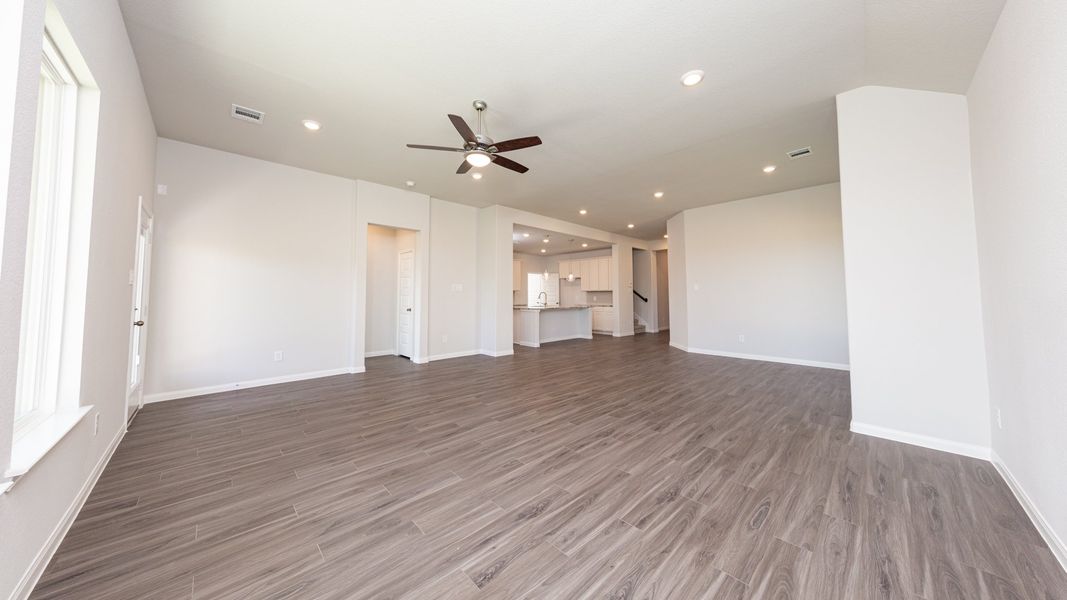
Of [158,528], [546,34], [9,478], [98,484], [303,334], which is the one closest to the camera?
[9,478]

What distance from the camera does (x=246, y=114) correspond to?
130 inches

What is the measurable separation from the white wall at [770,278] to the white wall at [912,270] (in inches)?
121

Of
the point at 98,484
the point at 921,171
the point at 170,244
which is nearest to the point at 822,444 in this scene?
the point at 921,171

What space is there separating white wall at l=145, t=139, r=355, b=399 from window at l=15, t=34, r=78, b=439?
2.66m

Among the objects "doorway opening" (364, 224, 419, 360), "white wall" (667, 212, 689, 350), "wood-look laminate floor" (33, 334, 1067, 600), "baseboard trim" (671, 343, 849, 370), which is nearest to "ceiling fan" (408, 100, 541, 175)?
"wood-look laminate floor" (33, 334, 1067, 600)

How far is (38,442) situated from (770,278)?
302 inches

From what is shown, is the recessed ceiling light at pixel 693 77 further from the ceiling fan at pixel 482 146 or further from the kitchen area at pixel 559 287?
the kitchen area at pixel 559 287

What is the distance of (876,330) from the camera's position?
273 centimetres

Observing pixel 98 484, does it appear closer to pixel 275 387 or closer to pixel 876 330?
pixel 275 387

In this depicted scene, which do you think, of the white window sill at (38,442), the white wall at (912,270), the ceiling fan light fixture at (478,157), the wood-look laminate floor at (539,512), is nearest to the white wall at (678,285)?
the wood-look laminate floor at (539,512)

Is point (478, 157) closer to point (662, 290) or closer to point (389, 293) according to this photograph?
point (389, 293)

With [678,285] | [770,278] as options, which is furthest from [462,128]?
[678,285]

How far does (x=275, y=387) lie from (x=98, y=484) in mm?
2320

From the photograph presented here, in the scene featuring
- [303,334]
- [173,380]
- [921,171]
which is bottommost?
[173,380]
